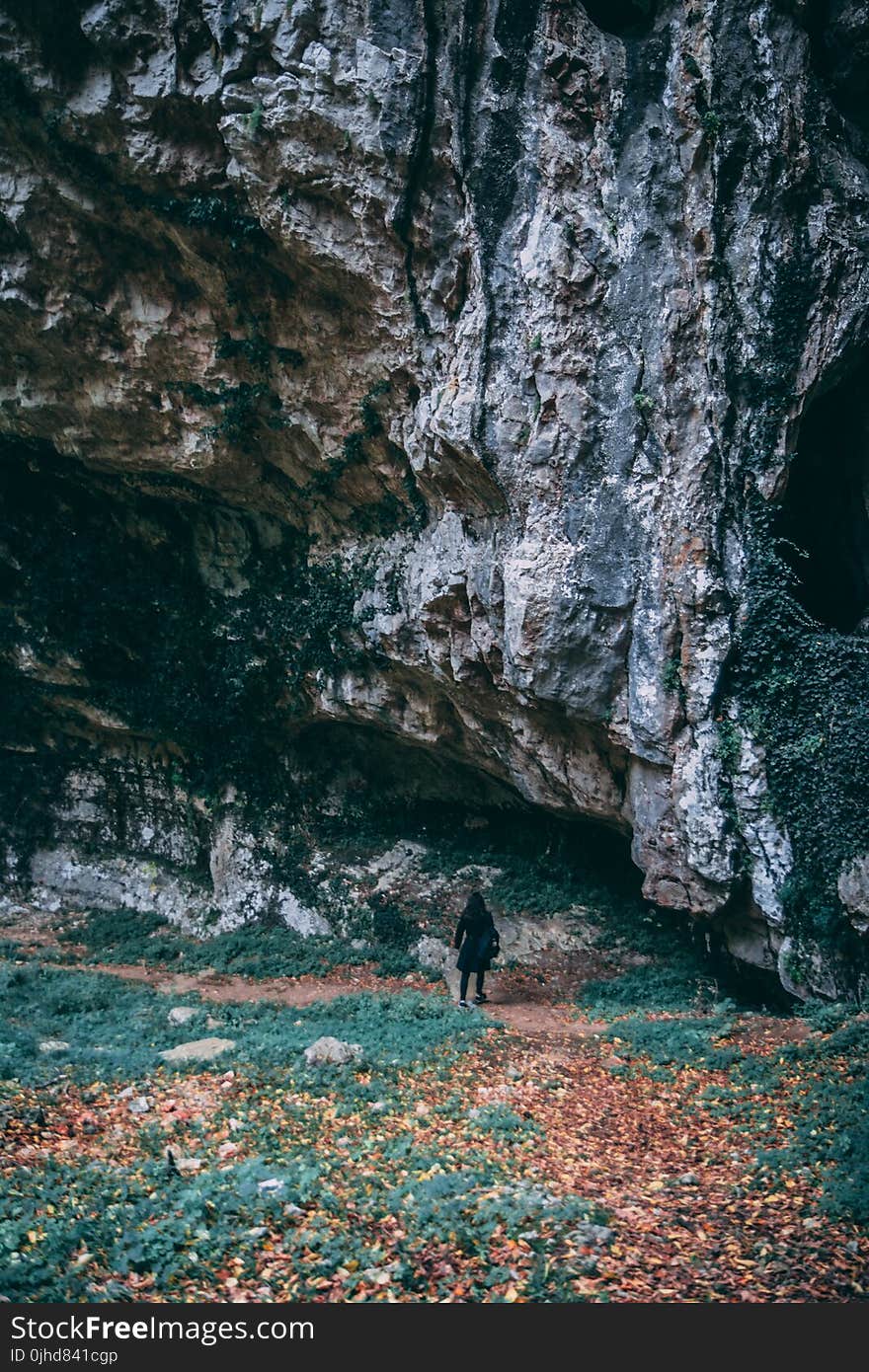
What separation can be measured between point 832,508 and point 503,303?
4.67 m

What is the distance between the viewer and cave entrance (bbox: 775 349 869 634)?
998cm

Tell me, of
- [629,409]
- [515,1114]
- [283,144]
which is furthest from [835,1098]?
[283,144]

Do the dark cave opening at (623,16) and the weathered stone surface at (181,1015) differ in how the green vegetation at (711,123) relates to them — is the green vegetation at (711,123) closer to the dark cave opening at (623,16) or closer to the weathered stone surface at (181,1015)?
the dark cave opening at (623,16)

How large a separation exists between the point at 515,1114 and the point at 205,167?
10.7 meters

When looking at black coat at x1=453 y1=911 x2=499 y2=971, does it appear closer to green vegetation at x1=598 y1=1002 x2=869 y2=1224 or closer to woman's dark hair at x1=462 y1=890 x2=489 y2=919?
woman's dark hair at x1=462 y1=890 x2=489 y2=919

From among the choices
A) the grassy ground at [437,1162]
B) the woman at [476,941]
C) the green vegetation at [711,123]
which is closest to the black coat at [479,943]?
the woman at [476,941]

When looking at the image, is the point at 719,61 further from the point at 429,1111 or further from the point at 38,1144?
the point at 38,1144

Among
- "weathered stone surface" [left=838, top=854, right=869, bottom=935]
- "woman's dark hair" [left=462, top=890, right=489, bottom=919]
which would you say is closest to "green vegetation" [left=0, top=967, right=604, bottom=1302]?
"woman's dark hair" [left=462, top=890, right=489, bottom=919]

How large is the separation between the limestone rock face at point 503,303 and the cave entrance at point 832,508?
845 mm

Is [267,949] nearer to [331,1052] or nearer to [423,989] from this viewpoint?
[423,989]

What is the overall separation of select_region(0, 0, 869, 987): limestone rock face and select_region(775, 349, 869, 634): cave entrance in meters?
0.85

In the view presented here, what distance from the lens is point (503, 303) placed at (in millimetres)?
9852

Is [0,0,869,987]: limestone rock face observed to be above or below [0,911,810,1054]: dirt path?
above

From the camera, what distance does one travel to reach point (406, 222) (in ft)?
32.5
